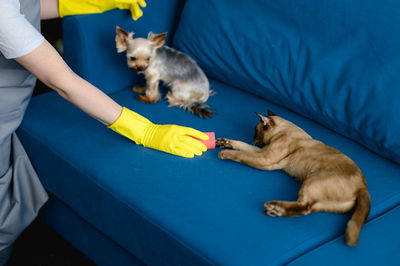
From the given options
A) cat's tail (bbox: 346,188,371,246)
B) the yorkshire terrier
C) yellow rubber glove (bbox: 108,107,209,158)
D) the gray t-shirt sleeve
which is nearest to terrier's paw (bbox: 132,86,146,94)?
the yorkshire terrier

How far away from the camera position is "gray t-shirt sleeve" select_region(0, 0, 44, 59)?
1291mm

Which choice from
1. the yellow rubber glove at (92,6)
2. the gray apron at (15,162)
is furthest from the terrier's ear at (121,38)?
the gray apron at (15,162)

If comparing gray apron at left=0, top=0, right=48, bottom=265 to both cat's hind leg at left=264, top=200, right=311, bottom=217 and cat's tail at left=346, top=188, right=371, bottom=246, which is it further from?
cat's tail at left=346, top=188, right=371, bottom=246

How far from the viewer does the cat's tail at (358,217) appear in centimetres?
125

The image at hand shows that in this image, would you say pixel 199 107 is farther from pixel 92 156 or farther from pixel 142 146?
pixel 92 156

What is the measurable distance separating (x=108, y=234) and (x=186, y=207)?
0.37 m

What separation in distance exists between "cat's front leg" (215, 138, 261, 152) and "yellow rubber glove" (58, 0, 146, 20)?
718 millimetres

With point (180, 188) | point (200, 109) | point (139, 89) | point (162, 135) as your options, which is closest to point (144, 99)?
point (139, 89)

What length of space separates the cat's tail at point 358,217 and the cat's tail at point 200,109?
0.71 m

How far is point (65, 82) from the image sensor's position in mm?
1459

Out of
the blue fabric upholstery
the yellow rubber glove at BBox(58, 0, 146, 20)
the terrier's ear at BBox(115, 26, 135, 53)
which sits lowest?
the blue fabric upholstery

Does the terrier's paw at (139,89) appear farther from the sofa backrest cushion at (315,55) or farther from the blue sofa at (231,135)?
the sofa backrest cushion at (315,55)

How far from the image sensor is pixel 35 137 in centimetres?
166

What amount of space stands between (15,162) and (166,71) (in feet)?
2.54
